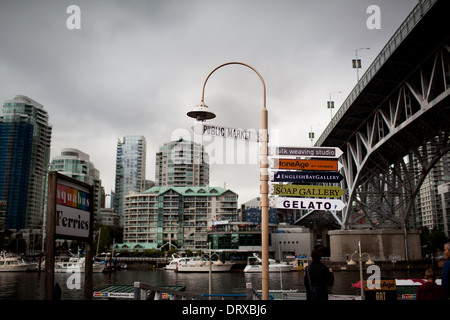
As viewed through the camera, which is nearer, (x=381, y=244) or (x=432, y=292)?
(x=432, y=292)

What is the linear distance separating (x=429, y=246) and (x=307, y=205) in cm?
12777

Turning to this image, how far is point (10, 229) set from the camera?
147625 millimetres

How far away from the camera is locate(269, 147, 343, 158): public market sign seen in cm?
1031

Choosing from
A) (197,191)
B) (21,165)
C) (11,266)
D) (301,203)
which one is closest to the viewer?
(301,203)

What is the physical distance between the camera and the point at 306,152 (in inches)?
430

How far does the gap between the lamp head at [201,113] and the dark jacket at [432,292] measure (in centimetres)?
624

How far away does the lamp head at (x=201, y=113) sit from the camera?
10320 millimetres

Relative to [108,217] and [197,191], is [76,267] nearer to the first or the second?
[197,191]

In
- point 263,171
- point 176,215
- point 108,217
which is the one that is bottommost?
point 263,171

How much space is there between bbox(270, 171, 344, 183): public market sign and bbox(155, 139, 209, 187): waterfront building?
6018 inches

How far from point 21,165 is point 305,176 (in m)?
167

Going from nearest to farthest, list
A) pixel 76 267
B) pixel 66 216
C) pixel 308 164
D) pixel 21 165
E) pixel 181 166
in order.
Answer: pixel 66 216 < pixel 308 164 < pixel 76 267 < pixel 21 165 < pixel 181 166

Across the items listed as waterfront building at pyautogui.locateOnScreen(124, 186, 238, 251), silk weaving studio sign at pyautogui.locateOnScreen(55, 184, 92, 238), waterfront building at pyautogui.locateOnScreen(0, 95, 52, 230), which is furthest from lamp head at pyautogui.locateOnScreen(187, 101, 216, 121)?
waterfront building at pyautogui.locateOnScreen(0, 95, 52, 230)

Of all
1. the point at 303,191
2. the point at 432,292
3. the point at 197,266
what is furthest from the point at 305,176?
the point at 197,266
